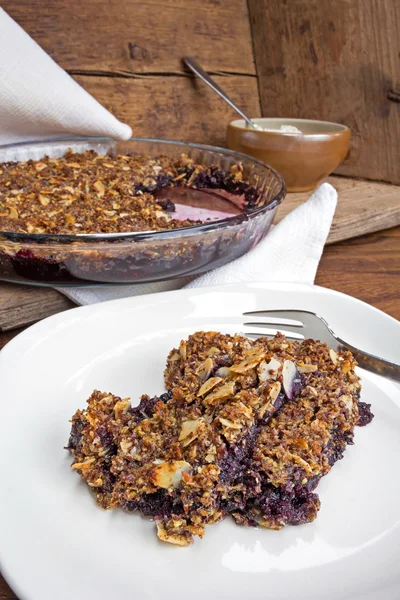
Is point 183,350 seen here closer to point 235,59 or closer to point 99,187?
point 99,187

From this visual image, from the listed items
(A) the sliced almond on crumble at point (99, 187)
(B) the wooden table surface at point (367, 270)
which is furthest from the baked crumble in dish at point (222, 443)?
(A) the sliced almond on crumble at point (99, 187)

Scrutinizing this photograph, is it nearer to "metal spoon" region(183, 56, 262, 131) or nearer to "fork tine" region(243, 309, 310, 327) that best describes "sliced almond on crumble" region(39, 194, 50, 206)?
"fork tine" region(243, 309, 310, 327)

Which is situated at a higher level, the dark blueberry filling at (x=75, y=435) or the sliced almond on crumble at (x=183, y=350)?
the dark blueberry filling at (x=75, y=435)

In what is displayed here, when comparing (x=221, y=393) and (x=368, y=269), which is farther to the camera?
(x=368, y=269)

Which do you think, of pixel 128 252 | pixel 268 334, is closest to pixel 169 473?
pixel 268 334

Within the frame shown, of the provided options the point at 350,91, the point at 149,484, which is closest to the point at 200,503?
the point at 149,484

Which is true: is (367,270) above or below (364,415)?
below

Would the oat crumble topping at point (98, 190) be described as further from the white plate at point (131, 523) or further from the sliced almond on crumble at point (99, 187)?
the white plate at point (131, 523)

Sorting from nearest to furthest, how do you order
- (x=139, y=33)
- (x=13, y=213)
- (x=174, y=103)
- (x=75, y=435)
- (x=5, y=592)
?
(x=5, y=592) → (x=75, y=435) → (x=13, y=213) → (x=139, y=33) → (x=174, y=103)
